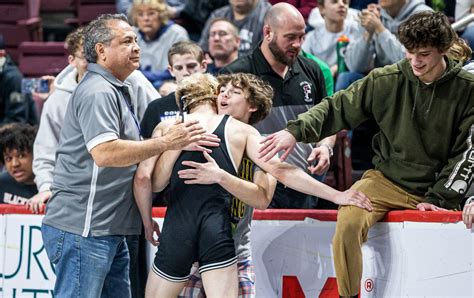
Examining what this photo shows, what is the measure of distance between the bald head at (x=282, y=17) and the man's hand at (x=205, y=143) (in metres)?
1.69

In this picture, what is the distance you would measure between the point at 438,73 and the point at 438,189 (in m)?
0.59

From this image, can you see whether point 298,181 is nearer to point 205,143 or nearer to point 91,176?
point 205,143

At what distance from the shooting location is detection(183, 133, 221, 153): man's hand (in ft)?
15.6

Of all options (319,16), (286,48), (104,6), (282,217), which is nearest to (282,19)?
(286,48)

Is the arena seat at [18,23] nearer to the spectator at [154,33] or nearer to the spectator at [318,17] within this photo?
the spectator at [154,33]

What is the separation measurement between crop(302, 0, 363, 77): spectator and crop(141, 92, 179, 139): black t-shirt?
234cm

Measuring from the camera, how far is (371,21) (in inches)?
293

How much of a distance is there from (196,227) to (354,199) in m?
0.83

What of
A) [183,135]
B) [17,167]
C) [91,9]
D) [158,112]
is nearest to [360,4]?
[91,9]

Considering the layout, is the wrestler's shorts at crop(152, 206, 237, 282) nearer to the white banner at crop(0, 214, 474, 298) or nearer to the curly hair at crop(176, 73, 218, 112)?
the curly hair at crop(176, 73, 218, 112)

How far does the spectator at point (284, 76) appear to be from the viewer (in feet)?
20.4

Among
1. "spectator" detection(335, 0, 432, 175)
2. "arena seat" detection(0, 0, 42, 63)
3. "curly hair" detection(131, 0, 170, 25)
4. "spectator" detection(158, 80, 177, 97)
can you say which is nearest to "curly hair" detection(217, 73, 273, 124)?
"spectator" detection(158, 80, 177, 97)

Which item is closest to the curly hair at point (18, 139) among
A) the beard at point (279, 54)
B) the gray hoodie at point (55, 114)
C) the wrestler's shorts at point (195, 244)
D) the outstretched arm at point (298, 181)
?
the gray hoodie at point (55, 114)

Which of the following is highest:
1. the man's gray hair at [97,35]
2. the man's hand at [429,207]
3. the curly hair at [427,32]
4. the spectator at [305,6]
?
Result: the curly hair at [427,32]
